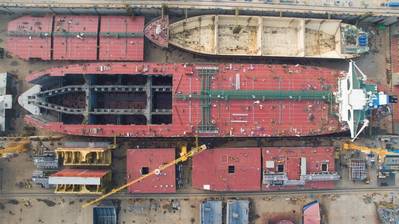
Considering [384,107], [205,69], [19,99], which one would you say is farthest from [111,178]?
[384,107]

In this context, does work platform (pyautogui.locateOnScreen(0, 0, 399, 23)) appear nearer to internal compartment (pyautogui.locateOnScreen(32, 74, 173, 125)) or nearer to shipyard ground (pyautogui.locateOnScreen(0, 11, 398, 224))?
shipyard ground (pyautogui.locateOnScreen(0, 11, 398, 224))

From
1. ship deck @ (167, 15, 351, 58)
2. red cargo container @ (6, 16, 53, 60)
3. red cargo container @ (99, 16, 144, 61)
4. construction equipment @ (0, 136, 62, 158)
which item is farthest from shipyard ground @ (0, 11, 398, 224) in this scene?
red cargo container @ (6, 16, 53, 60)

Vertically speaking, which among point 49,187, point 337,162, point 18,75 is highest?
point 18,75

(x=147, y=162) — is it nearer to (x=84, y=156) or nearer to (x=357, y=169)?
(x=84, y=156)

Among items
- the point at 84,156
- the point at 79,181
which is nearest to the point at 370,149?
the point at 84,156

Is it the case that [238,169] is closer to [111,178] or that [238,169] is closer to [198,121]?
[198,121]

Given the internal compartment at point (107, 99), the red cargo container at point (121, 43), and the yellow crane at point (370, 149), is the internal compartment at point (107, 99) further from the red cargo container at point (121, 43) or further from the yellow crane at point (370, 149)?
the yellow crane at point (370, 149)
